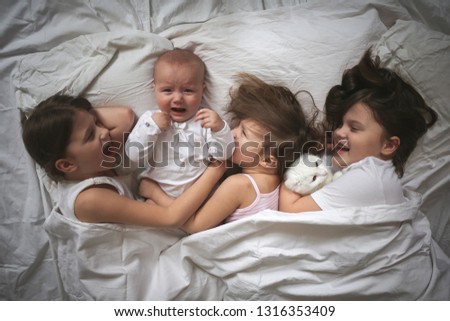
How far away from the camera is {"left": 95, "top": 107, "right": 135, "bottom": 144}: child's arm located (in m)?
0.95

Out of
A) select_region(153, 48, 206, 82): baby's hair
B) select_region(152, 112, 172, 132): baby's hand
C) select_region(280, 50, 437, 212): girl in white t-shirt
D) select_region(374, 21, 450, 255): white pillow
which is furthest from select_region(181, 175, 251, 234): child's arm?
select_region(374, 21, 450, 255): white pillow

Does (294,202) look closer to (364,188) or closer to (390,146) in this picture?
(364,188)

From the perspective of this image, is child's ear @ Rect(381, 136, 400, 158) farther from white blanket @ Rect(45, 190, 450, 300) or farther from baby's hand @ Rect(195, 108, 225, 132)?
baby's hand @ Rect(195, 108, 225, 132)

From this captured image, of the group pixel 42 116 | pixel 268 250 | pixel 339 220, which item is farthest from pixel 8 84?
pixel 339 220

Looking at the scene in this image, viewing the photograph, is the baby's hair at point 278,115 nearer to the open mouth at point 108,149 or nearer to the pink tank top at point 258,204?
the pink tank top at point 258,204

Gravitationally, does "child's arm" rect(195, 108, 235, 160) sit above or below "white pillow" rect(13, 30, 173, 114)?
below

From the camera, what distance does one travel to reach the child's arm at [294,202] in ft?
2.98

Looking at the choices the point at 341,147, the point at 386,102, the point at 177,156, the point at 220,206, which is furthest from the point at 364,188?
the point at 177,156

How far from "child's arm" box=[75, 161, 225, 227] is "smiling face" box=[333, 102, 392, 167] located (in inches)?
13.2

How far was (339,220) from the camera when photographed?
0.87 metres

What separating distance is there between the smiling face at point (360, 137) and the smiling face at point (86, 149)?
602 millimetres

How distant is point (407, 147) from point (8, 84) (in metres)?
1.08

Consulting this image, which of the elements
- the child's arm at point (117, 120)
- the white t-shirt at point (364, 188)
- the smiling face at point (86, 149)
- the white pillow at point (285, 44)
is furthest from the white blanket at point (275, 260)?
the white pillow at point (285, 44)

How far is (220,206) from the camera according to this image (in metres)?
0.93
